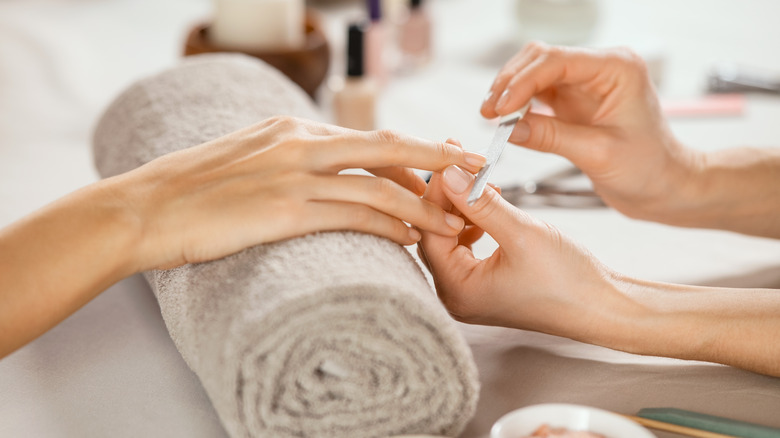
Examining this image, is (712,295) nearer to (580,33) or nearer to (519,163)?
(519,163)

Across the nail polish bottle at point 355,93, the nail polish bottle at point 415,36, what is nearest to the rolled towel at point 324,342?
the nail polish bottle at point 355,93

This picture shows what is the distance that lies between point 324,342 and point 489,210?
159 mm

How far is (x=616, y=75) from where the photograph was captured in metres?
0.76

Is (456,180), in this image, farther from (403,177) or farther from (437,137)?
(437,137)

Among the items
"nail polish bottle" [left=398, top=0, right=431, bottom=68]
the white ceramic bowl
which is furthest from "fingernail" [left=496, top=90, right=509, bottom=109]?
"nail polish bottle" [left=398, top=0, right=431, bottom=68]

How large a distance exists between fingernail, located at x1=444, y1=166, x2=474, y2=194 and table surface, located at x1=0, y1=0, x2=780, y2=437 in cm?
14

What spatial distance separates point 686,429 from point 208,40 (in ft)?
3.03

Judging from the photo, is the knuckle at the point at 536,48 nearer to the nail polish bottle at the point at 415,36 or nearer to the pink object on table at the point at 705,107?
the pink object on table at the point at 705,107

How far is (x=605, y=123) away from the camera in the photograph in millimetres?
793

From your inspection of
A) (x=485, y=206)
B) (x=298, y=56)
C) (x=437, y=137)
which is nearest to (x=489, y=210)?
(x=485, y=206)

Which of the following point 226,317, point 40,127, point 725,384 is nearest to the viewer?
point 226,317

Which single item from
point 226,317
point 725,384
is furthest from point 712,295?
point 226,317

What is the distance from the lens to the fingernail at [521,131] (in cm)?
78

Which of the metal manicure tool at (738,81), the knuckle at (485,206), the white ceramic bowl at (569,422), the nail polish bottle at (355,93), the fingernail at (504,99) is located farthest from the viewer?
the metal manicure tool at (738,81)
